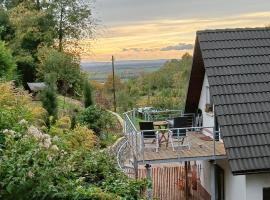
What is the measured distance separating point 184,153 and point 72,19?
28.1 metres

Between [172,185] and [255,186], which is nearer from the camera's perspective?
[255,186]

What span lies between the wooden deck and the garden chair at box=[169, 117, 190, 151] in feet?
0.64

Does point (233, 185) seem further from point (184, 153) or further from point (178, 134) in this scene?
point (178, 134)

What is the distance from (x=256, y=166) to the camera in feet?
43.9

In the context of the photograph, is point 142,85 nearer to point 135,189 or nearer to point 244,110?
point 244,110

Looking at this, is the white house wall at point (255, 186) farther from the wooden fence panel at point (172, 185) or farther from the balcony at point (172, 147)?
the wooden fence panel at point (172, 185)

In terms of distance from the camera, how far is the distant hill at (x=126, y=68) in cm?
4916

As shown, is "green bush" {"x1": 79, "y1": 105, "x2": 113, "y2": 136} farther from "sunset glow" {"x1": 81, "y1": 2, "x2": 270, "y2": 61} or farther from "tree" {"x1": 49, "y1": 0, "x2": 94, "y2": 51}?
"tree" {"x1": 49, "y1": 0, "x2": 94, "y2": 51}

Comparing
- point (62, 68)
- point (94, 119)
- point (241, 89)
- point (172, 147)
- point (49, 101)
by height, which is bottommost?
point (94, 119)

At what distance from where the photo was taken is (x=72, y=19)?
40625 mm

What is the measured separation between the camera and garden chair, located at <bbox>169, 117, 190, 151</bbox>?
15.2m

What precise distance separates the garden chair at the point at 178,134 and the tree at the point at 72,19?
25.5 metres

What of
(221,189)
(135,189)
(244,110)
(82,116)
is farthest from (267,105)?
(82,116)

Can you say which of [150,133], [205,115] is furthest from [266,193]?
[205,115]
